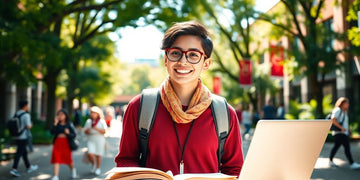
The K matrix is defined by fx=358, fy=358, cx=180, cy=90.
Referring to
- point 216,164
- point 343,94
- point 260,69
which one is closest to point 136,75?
point 260,69

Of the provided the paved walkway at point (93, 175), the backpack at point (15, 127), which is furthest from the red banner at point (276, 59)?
the backpack at point (15, 127)

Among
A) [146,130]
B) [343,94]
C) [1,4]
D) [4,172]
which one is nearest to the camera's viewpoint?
[146,130]

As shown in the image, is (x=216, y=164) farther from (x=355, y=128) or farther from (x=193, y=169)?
(x=355, y=128)

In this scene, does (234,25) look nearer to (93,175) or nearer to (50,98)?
(50,98)

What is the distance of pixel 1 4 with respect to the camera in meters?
Answer: 9.58

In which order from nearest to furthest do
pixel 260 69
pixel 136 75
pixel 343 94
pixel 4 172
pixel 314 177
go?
pixel 314 177 → pixel 4 172 → pixel 343 94 → pixel 260 69 → pixel 136 75

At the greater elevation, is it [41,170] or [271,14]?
[271,14]

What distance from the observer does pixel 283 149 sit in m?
1.83

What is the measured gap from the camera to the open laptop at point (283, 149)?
5.71 feet

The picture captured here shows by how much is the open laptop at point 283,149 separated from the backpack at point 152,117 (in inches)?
19.9

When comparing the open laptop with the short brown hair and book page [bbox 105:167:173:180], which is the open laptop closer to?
book page [bbox 105:167:173:180]

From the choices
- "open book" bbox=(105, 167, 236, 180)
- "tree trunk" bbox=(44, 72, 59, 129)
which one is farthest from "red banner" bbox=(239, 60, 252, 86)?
"open book" bbox=(105, 167, 236, 180)

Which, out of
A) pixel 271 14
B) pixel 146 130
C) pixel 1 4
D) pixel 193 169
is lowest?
pixel 193 169

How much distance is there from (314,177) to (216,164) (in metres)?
5.95
